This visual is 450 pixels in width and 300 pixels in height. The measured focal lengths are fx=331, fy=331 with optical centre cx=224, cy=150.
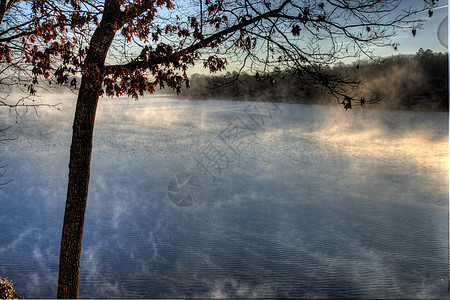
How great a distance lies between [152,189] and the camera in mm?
17203

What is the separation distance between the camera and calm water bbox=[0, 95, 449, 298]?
29.9ft

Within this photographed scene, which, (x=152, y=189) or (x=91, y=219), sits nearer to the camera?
(x=91, y=219)

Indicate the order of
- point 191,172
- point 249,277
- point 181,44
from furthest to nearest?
point 191,172
point 249,277
point 181,44

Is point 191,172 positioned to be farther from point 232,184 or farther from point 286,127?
point 286,127

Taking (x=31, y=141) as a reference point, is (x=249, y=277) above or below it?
below

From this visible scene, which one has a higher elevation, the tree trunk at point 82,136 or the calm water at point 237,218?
the tree trunk at point 82,136

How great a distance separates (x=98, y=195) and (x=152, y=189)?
8.62 ft

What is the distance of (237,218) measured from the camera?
13.5 m

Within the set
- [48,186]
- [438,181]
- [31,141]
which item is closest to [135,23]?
[48,186]

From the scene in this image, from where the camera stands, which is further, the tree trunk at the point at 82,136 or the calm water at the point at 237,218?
the calm water at the point at 237,218

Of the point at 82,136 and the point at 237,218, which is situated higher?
the point at 82,136

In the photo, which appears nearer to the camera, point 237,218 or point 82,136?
point 82,136

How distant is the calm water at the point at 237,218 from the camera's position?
29.9 ft

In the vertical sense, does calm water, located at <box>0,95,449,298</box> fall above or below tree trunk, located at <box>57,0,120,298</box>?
below
